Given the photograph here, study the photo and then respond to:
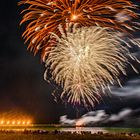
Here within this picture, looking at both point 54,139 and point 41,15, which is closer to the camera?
point 41,15

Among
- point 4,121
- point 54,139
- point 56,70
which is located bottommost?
point 54,139

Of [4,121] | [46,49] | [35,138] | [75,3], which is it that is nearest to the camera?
[75,3]

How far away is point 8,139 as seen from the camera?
3456cm

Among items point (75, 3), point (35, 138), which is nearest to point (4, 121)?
point (35, 138)

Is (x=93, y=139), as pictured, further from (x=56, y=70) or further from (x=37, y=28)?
(x=37, y=28)

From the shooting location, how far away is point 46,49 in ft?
111

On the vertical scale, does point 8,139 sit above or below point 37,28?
below

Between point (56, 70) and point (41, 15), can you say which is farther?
point (56, 70)

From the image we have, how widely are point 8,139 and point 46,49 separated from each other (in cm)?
1101

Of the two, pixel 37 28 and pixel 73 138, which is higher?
pixel 37 28

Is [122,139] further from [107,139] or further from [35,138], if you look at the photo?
[35,138]

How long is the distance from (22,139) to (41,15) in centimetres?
1433

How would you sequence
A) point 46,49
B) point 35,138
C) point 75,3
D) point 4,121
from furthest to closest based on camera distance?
point 4,121 < point 35,138 < point 46,49 < point 75,3

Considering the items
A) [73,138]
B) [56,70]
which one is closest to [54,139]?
[73,138]
